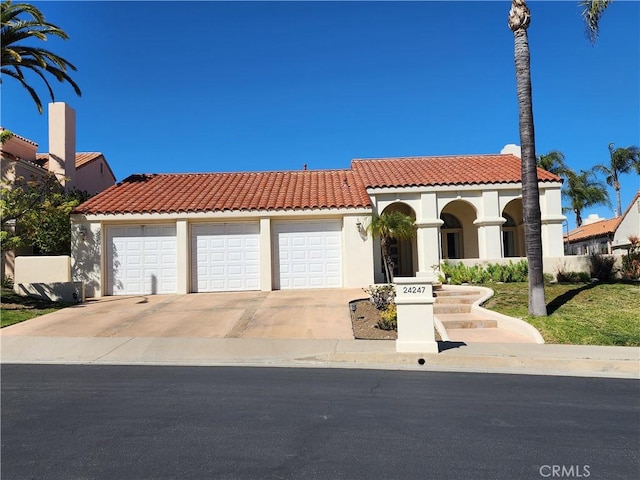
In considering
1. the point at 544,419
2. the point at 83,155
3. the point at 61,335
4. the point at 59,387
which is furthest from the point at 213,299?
the point at 83,155

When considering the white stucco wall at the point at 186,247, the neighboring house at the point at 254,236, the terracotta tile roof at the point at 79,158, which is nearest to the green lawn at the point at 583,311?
the neighboring house at the point at 254,236

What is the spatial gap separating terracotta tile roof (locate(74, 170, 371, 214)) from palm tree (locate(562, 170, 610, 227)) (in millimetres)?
26881

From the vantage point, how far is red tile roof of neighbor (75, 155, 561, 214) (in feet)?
59.5

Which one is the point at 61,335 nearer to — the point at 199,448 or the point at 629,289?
the point at 199,448

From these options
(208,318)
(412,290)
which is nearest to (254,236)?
(208,318)

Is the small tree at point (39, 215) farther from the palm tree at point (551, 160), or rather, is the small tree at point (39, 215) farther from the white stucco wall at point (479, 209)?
the palm tree at point (551, 160)

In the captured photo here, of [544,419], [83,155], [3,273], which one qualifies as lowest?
[544,419]

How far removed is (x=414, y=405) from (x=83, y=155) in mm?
26744

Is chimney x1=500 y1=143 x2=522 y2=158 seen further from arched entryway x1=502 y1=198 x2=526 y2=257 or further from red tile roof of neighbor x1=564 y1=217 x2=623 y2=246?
red tile roof of neighbor x1=564 y1=217 x2=623 y2=246

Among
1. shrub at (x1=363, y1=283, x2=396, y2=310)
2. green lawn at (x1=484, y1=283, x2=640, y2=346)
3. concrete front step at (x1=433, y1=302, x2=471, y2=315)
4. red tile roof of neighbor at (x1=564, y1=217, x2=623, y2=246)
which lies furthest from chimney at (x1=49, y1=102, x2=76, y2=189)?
red tile roof of neighbor at (x1=564, y1=217, x2=623, y2=246)

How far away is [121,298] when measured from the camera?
54.7ft

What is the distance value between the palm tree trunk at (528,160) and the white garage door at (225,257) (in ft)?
31.6

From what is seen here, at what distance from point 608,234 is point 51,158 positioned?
136 ft

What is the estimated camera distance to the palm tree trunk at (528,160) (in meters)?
11.9
